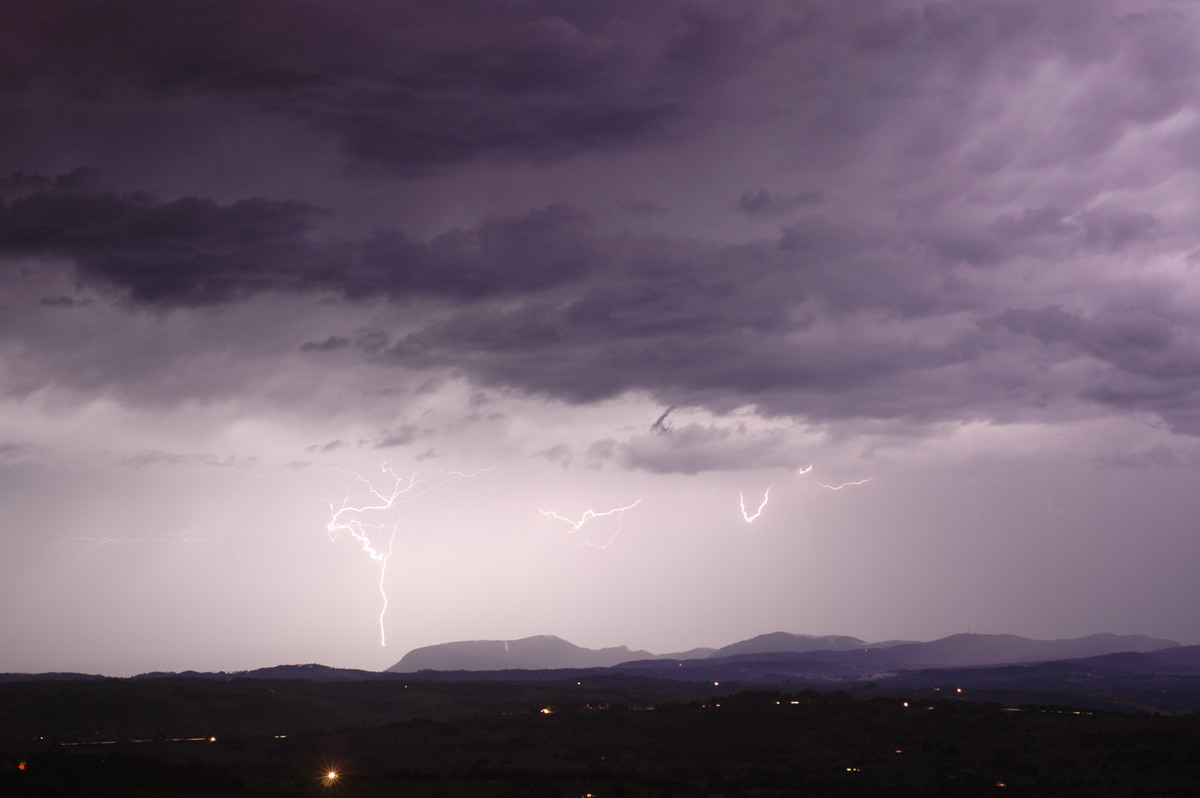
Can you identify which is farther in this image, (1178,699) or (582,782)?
(1178,699)

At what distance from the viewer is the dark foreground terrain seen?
54.3 m

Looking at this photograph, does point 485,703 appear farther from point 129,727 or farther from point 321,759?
point 321,759

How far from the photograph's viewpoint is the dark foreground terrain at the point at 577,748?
178 feet

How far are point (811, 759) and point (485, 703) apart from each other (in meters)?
61.7

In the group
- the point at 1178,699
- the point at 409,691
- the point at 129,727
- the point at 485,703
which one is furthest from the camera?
the point at 1178,699

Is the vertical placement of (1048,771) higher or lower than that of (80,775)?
lower

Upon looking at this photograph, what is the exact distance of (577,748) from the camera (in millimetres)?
79438

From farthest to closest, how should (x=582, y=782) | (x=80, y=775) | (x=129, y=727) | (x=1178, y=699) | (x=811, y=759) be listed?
(x=1178, y=699), (x=129, y=727), (x=811, y=759), (x=582, y=782), (x=80, y=775)

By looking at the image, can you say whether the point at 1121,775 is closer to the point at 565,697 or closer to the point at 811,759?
the point at 811,759

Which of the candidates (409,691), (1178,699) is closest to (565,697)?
(409,691)

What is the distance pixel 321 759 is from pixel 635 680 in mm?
120377

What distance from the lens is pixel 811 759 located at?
72500mm

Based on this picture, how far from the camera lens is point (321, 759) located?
76.4 metres

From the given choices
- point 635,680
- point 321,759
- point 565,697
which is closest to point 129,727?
point 321,759
